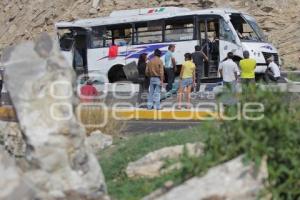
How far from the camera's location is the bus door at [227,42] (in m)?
23.7

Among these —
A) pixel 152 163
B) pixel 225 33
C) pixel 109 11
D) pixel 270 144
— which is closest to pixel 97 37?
pixel 225 33

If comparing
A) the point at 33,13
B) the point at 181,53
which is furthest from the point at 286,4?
the point at 33,13

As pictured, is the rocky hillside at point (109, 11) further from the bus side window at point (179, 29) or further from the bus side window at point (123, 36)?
the bus side window at point (123, 36)

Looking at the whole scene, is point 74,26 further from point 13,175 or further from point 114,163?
point 13,175

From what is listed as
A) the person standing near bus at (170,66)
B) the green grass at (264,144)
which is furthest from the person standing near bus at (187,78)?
the green grass at (264,144)

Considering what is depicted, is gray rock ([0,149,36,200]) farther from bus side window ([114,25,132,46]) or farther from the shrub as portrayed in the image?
bus side window ([114,25,132,46])

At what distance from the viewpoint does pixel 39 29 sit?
41.8m

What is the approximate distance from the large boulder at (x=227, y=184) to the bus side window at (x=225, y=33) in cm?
1691

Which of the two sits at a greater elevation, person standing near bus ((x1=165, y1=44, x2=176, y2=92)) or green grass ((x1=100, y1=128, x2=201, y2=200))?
person standing near bus ((x1=165, y1=44, x2=176, y2=92))

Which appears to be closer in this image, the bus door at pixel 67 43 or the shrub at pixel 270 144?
the shrub at pixel 270 144

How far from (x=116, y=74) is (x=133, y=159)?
53.2 feet

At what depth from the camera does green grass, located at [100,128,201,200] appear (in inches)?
328

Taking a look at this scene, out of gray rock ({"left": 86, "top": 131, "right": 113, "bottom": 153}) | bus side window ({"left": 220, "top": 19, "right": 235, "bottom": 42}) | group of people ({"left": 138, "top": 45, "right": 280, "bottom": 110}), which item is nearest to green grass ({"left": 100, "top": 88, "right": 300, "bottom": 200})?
gray rock ({"left": 86, "top": 131, "right": 113, "bottom": 153})

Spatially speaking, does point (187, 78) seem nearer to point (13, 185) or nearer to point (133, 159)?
point (133, 159)
